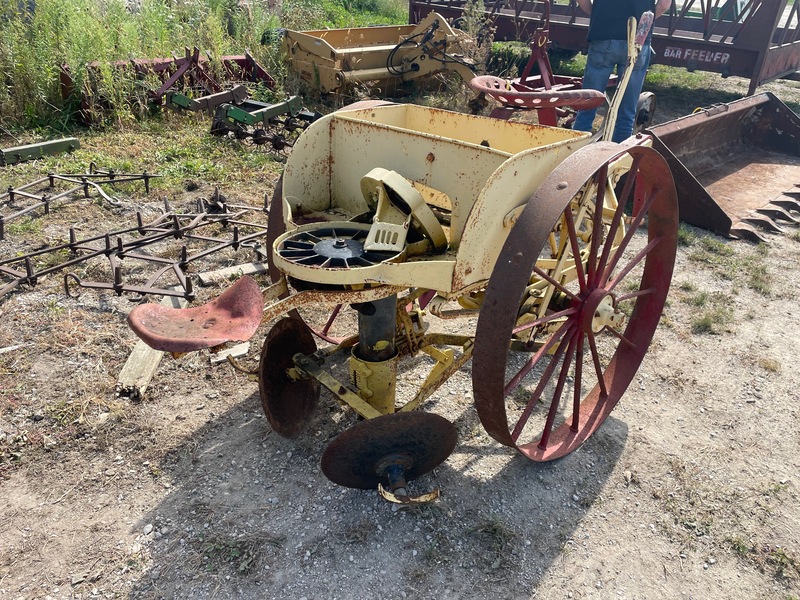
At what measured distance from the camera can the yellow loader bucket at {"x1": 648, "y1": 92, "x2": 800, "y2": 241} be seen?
5562 millimetres

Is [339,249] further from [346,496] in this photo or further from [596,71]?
[596,71]

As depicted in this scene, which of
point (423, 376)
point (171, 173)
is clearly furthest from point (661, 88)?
point (423, 376)

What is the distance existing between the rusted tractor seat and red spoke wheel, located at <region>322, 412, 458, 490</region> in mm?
593

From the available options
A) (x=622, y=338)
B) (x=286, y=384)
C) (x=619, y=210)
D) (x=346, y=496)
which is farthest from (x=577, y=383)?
(x=286, y=384)

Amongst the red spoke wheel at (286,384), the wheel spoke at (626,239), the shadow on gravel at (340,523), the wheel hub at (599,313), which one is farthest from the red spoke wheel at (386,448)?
the wheel spoke at (626,239)

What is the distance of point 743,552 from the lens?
261cm

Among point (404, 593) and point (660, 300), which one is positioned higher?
point (660, 300)

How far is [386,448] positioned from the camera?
8.27 ft

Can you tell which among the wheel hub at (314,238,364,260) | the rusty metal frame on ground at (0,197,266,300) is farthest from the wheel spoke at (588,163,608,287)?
the rusty metal frame on ground at (0,197,266,300)

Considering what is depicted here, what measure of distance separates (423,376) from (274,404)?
94cm

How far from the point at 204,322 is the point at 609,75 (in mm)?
5296

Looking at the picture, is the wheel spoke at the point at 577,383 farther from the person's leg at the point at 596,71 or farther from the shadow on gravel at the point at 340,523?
the person's leg at the point at 596,71

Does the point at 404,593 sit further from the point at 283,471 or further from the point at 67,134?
the point at 67,134

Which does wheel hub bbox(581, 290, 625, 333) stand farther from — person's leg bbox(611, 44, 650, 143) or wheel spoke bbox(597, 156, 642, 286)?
→ person's leg bbox(611, 44, 650, 143)
